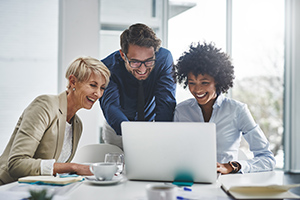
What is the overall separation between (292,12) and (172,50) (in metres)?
2.22

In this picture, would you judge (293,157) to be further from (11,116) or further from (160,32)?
(11,116)

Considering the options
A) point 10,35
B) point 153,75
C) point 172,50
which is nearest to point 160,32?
point 172,50

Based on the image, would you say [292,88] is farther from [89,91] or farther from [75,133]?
[75,133]

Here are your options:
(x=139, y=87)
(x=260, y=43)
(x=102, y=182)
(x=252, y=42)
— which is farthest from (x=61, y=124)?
(x=260, y=43)

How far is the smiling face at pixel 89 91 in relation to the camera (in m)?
2.60

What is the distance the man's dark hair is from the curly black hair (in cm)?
34

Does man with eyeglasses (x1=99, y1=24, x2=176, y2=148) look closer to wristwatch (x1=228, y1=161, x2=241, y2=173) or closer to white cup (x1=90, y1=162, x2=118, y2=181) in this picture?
wristwatch (x1=228, y1=161, x2=241, y2=173)

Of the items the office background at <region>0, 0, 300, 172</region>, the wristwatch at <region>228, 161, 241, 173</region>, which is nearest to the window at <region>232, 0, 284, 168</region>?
the office background at <region>0, 0, 300, 172</region>

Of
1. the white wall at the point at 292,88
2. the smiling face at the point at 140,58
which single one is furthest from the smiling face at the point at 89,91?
the white wall at the point at 292,88

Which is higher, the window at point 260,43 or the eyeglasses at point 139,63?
the window at point 260,43

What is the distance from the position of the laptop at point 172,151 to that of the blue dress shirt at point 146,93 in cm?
135

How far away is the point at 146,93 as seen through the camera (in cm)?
283

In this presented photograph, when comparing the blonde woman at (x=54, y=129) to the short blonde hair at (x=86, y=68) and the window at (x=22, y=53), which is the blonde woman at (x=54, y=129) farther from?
the window at (x=22, y=53)

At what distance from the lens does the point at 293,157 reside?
422 cm
